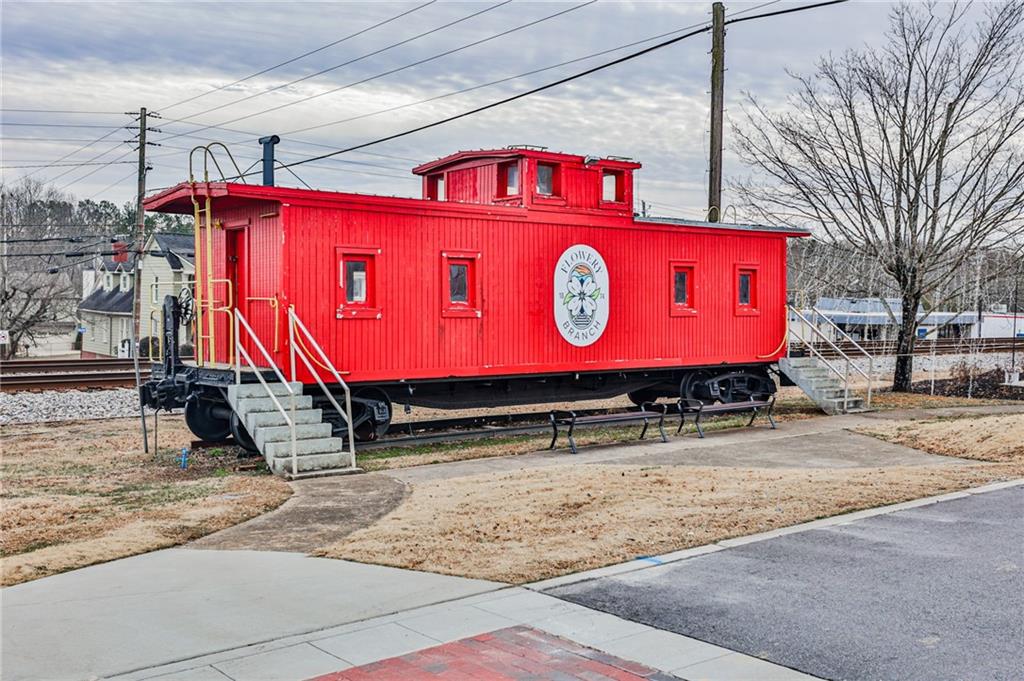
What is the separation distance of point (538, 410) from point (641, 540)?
1285 cm

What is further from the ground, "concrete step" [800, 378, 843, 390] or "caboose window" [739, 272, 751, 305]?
"caboose window" [739, 272, 751, 305]

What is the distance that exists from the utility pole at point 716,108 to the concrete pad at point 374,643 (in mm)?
16115

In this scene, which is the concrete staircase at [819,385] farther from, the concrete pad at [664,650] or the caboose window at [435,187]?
the concrete pad at [664,650]

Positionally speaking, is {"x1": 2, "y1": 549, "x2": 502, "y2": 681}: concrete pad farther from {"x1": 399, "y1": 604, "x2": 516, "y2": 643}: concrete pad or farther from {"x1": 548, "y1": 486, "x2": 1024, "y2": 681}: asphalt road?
{"x1": 548, "y1": 486, "x2": 1024, "y2": 681}: asphalt road

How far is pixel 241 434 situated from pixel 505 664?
366 inches

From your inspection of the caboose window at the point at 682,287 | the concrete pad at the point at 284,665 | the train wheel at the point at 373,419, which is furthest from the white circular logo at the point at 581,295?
the concrete pad at the point at 284,665

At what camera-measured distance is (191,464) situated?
13.9 meters

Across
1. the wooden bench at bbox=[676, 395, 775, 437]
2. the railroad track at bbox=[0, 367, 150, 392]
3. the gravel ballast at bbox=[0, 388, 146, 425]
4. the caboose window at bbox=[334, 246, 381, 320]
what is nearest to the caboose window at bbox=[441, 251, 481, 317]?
the caboose window at bbox=[334, 246, 381, 320]

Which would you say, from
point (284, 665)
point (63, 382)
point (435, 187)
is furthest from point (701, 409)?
point (63, 382)

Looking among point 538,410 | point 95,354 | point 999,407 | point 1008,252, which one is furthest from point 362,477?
point 95,354

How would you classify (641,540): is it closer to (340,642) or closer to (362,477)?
(340,642)

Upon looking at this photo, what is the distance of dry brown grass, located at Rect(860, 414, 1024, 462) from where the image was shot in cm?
1380

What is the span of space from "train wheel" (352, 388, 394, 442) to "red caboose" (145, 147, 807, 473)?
Answer: 35 mm

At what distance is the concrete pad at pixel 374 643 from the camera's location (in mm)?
5867
